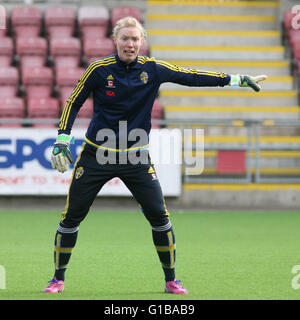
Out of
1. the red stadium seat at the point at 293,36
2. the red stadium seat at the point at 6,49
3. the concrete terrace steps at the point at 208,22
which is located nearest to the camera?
the red stadium seat at the point at 6,49

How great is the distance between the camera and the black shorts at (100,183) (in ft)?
18.7

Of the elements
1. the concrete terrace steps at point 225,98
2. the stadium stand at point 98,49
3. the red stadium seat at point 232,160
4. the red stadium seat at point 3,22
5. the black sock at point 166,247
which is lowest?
the black sock at point 166,247

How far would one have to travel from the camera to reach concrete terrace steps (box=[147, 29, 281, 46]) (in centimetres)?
1762

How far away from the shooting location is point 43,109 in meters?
14.4

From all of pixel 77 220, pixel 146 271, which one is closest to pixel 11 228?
pixel 146 271

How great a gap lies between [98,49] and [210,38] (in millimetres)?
3012

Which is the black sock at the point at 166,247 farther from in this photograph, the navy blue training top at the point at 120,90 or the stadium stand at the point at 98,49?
the stadium stand at the point at 98,49

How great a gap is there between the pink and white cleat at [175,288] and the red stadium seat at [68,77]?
9921mm

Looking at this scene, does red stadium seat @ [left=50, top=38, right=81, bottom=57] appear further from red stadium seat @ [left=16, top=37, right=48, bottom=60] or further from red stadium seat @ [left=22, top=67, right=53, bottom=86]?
red stadium seat @ [left=22, top=67, right=53, bottom=86]

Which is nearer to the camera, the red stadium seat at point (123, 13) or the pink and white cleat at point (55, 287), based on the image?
the pink and white cleat at point (55, 287)

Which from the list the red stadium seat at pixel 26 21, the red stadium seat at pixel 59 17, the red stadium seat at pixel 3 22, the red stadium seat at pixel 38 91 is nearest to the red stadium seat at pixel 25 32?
the red stadium seat at pixel 26 21

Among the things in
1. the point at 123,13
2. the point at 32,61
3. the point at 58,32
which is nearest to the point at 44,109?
the point at 32,61

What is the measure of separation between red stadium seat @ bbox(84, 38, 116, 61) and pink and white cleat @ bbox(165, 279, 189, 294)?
1079 cm

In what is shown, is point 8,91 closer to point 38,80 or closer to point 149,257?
point 38,80
